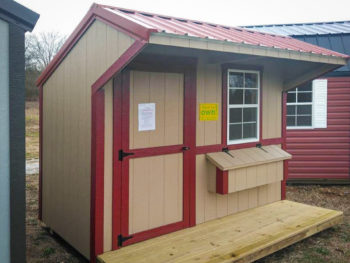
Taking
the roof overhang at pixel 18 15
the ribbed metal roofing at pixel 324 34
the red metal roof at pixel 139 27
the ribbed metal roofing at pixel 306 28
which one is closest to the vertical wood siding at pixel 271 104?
the red metal roof at pixel 139 27

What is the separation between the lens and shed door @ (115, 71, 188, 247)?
4.36 m

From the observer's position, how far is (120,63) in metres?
3.70

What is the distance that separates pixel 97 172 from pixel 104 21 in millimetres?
1582

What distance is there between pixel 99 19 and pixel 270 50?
1.95m

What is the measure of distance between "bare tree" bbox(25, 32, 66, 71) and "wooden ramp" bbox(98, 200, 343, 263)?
62.4 feet

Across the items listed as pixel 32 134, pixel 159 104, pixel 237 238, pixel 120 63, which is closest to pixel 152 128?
pixel 159 104

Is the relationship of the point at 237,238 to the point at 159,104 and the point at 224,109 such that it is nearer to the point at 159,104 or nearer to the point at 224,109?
the point at 224,109

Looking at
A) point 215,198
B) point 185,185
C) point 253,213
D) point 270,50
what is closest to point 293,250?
point 253,213

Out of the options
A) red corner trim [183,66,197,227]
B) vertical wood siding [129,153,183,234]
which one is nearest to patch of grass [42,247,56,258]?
vertical wood siding [129,153,183,234]

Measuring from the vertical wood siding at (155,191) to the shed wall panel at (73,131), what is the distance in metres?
0.53

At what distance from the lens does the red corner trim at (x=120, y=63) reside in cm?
340

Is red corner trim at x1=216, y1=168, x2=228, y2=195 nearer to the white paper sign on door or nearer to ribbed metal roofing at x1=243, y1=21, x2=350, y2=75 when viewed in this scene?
the white paper sign on door

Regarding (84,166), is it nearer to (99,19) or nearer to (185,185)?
(185,185)

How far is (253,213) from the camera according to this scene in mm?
5668
